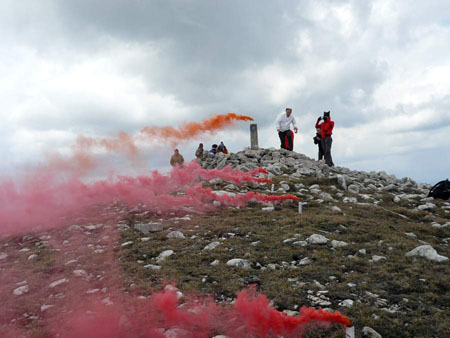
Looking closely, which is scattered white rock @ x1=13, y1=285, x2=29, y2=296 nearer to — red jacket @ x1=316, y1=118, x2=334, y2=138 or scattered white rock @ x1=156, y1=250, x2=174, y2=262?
scattered white rock @ x1=156, y1=250, x2=174, y2=262

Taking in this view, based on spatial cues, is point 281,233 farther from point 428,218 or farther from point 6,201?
point 6,201

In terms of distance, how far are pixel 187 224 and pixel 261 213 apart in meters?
2.11

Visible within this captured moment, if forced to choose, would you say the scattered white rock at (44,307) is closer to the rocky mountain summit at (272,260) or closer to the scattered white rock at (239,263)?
the rocky mountain summit at (272,260)

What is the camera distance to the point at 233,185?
1245 cm

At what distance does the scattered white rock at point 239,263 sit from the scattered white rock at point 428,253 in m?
2.79

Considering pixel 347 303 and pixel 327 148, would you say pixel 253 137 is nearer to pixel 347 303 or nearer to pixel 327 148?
pixel 327 148

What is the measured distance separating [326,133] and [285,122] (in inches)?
97.4

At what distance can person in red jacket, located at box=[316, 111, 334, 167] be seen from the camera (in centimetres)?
1766

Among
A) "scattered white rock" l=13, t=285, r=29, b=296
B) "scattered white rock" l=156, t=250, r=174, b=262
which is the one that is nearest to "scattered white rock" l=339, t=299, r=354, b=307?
"scattered white rock" l=156, t=250, r=174, b=262

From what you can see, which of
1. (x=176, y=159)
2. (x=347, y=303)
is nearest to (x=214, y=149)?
(x=176, y=159)

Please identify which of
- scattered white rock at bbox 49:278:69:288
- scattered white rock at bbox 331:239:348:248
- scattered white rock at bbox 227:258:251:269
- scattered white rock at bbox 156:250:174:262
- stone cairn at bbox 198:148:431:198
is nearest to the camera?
scattered white rock at bbox 49:278:69:288

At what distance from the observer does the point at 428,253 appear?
5480 millimetres

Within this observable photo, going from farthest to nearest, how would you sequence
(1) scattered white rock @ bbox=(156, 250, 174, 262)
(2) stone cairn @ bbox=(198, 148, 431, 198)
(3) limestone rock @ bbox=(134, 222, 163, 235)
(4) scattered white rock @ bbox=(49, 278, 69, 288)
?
(2) stone cairn @ bbox=(198, 148, 431, 198)
(3) limestone rock @ bbox=(134, 222, 163, 235)
(1) scattered white rock @ bbox=(156, 250, 174, 262)
(4) scattered white rock @ bbox=(49, 278, 69, 288)

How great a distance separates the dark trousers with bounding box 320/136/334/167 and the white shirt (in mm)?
1955
